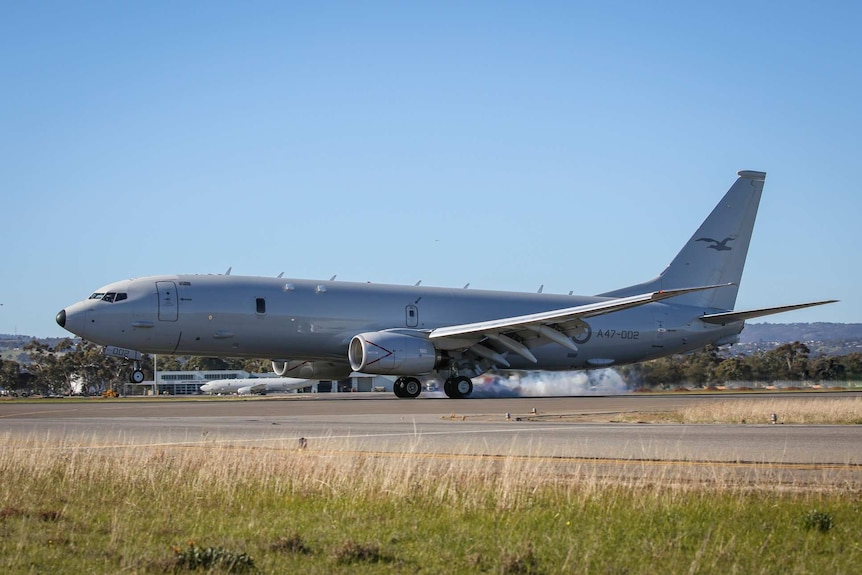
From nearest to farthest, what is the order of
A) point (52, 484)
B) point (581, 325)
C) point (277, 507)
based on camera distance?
point (277, 507) < point (52, 484) < point (581, 325)

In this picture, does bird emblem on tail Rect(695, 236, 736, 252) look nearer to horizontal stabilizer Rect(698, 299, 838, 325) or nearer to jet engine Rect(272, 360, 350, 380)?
horizontal stabilizer Rect(698, 299, 838, 325)

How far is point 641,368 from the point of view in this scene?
50.9 meters

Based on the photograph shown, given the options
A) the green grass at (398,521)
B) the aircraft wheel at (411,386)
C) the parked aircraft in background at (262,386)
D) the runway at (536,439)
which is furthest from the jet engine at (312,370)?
the parked aircraft in background at (262,386)

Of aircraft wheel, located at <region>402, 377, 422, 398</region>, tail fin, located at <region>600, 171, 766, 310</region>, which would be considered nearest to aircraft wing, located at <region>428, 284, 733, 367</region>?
aircraft wheel, located at <region>402, 377, 422, 398</region>

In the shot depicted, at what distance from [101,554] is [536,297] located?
40238mm

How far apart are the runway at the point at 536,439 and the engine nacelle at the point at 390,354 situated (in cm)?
1077

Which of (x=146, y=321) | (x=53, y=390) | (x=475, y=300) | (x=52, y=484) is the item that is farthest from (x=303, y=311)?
(x=53, y=390)

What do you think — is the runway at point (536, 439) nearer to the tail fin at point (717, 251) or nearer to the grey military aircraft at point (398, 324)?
the grey military aircraft at point (398, 324)

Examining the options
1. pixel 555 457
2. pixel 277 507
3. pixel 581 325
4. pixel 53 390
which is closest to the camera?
pixel 277 507

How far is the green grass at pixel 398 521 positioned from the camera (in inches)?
283

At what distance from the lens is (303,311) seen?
39.2m

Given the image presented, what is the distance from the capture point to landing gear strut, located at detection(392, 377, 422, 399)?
1615 inches

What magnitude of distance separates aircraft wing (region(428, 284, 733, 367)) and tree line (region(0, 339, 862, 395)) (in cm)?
853

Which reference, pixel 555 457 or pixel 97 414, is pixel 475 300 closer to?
pixel 97 414
